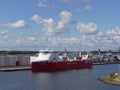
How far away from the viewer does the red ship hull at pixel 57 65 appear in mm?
102938

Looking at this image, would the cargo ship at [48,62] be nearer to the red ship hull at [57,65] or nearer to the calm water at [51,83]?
the red ship hull at [57,65]

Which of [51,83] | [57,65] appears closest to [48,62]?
[57,65]

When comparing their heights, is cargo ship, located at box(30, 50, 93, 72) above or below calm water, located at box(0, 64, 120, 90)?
above

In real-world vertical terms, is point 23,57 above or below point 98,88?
above

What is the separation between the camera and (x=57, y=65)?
358 ft

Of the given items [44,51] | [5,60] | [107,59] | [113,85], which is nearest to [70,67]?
[44,51]

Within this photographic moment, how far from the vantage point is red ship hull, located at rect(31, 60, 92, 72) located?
10294 centimetres

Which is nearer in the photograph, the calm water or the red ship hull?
the calm water

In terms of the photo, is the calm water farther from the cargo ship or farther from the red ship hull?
the cargo ship

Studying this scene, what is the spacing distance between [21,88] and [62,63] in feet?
179

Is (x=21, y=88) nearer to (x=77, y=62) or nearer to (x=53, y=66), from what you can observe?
(x=53, y=66)

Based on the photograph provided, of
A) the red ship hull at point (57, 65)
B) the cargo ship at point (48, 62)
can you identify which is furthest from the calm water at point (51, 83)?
the cargo ship at point (48, 62)

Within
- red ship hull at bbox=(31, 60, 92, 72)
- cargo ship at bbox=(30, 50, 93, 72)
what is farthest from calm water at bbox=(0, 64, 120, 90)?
cargo ship at bbox=(30, 50, 93, 72)

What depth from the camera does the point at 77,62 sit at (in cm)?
12238
